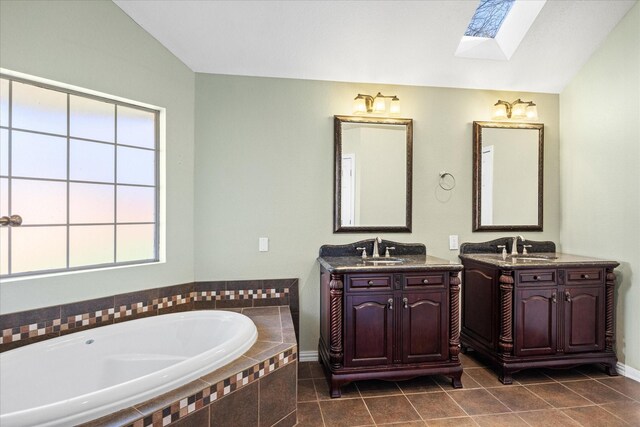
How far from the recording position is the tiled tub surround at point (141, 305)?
6.20ft

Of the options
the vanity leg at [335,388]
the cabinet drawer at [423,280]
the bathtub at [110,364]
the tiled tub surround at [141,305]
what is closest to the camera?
the bathtub at [110,364]

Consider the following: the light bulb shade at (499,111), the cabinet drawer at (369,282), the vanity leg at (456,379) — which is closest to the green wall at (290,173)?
the light bulb shade at (499,111)

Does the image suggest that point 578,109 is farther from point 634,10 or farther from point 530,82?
point 634,10

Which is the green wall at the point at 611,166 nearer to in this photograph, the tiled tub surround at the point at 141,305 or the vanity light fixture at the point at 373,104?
the vanity light fixture at the point at 373,104

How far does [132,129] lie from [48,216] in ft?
2.66

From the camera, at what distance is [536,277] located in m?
2.60

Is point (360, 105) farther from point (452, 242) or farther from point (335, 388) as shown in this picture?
point (335, 388)

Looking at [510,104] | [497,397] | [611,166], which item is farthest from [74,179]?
[611,166]

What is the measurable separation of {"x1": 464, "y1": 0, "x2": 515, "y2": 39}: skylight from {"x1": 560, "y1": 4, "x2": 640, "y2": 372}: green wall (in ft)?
2.90

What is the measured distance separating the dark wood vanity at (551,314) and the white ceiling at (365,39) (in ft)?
5.60

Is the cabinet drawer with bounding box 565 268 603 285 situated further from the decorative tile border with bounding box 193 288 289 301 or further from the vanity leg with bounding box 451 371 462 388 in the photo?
the decorative tile border with bounding box 193 288 289 301

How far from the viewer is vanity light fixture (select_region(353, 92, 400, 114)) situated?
2932 mm

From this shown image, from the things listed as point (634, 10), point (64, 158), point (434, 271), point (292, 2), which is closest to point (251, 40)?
point (292, 2)

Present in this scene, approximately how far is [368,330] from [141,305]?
5.30 ft
